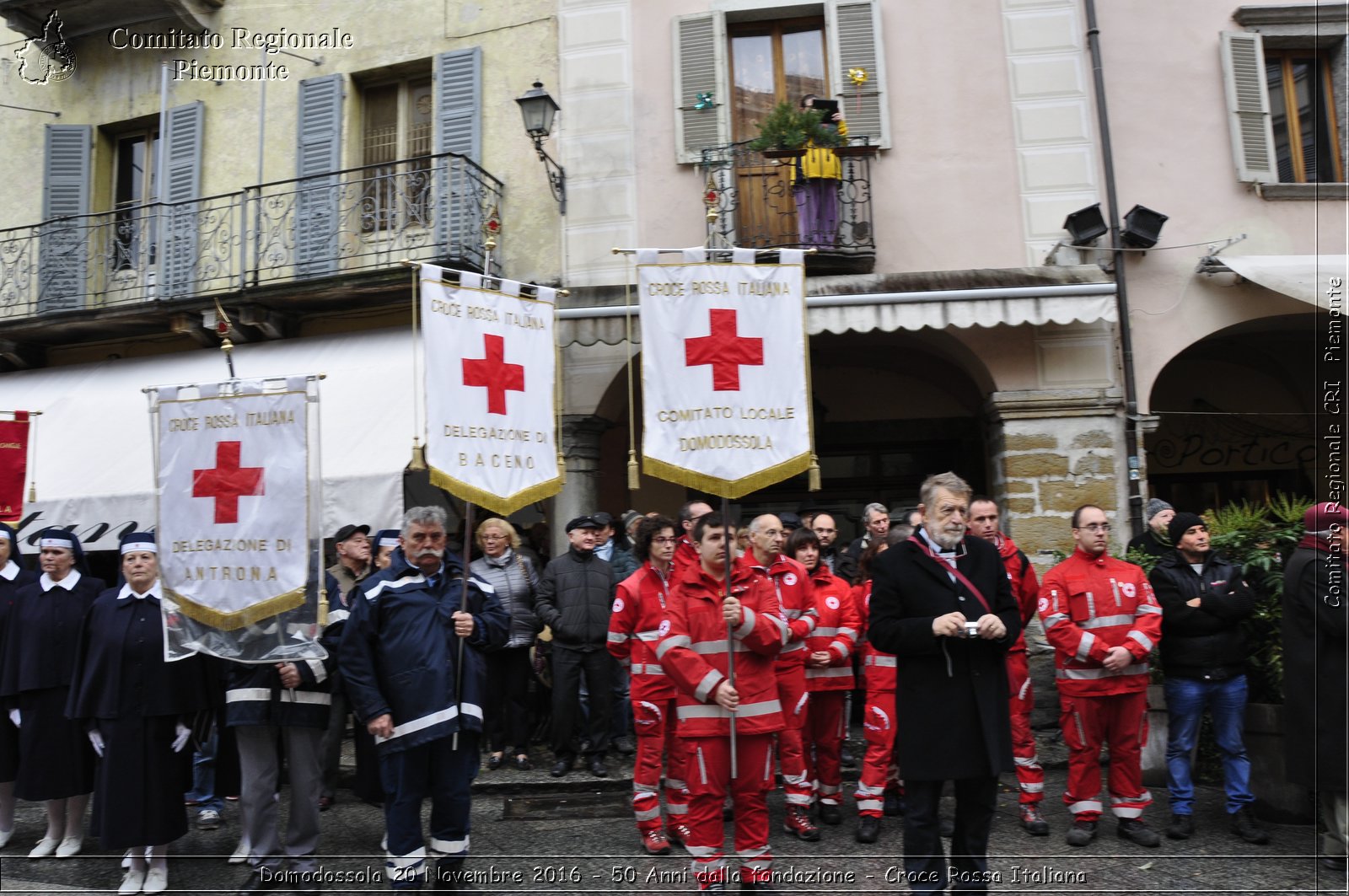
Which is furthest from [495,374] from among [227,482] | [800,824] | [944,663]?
[800,824]

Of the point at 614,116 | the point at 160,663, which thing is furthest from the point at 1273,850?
the point at 614,116

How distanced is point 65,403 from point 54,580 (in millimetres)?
5839

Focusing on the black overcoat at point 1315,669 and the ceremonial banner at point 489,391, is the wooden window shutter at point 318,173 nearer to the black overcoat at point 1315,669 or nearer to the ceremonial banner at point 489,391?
the ceremonial banner at point 489,391

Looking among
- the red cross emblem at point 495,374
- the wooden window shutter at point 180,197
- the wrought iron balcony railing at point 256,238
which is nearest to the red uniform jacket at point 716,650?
the red cross emblem at point 495,374

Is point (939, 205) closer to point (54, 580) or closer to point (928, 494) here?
point (928, 494)

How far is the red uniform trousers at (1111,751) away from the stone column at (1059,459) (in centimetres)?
400

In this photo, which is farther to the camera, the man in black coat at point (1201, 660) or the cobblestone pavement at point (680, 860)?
the man in black coat at point (1201, 660)

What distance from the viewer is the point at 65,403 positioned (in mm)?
11930

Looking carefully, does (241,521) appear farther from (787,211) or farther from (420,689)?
(787,211)

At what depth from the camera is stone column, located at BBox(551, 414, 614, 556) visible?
35.2ft

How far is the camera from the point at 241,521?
230 inches

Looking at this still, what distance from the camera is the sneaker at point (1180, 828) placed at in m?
6.14

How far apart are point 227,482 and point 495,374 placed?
152cm

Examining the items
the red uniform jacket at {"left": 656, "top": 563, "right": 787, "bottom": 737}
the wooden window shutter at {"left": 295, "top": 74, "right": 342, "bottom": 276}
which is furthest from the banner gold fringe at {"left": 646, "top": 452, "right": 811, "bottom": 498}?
the wooden window shutter at {"left": 295, "top": 74, "right": 342, "bottom": 276}
